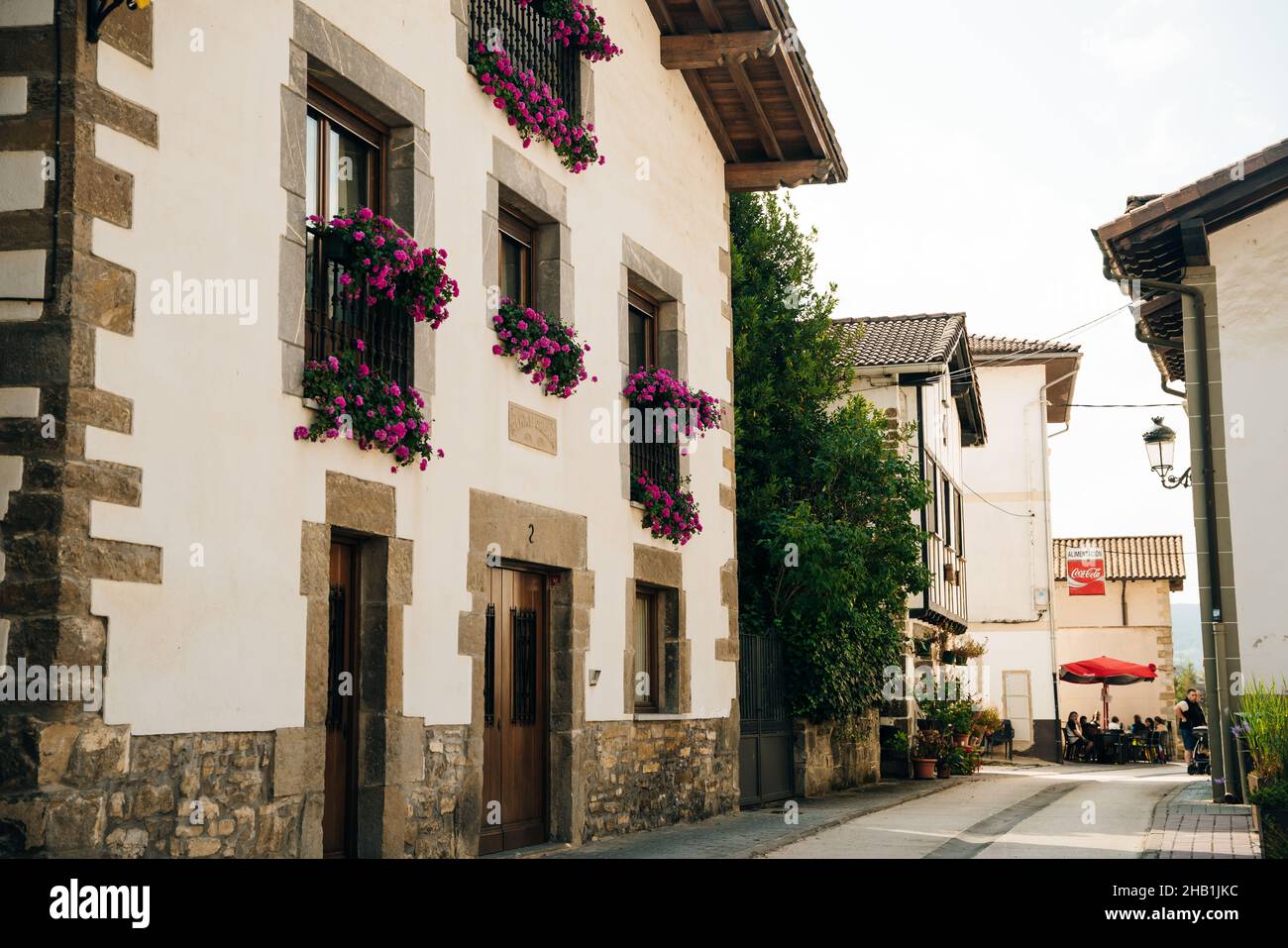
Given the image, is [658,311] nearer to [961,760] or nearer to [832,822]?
[832,822]

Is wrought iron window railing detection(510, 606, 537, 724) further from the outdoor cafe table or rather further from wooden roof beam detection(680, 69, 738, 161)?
the outdoor cafe table

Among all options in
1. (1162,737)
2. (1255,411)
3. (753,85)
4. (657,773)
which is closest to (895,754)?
(1255,411)

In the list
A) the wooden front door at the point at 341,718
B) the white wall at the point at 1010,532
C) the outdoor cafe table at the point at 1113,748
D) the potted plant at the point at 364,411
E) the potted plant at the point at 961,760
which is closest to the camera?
the potted plant at the point at 364,411

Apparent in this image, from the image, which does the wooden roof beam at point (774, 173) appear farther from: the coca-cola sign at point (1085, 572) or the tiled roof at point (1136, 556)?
the coca-cola sign at point (1085, 572)

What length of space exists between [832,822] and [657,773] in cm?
201

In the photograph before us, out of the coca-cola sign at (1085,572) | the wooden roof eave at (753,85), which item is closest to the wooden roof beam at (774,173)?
the wooden roof eave at (753,85)

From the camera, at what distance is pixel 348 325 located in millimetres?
8242

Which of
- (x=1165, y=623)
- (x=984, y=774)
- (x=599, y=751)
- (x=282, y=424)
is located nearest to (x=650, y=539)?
(x=599, y=751)

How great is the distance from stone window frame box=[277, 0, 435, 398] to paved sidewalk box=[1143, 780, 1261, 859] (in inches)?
234

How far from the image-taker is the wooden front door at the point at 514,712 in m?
9.77

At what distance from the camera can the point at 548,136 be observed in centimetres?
1062

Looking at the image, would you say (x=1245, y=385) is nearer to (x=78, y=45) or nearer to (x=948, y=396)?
(x=78, y=45)

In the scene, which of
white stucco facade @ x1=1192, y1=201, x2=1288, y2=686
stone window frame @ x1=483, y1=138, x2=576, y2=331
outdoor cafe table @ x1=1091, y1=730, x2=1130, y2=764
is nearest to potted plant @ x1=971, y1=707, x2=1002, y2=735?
outdoor cafe table @ x1=1091, y1=730, x2=1130, y2=764

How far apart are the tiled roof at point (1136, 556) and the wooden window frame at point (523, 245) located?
3089 centimetres
